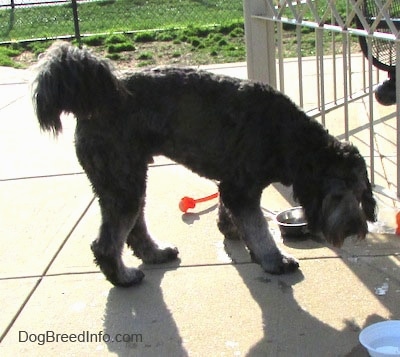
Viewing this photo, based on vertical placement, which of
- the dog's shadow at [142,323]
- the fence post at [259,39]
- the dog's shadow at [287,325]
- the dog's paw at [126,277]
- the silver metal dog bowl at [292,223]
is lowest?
the dog's shadow at [142,323]

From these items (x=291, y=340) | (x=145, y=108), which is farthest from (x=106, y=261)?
(x=291, y=340)

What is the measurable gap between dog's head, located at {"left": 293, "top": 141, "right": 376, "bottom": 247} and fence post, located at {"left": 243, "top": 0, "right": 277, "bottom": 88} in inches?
88.3

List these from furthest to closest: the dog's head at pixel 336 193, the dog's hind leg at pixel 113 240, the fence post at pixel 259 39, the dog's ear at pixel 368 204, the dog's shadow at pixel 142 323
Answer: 1. the fence post at pixel 259 39
2. the dog's hind leg at pixel 113 240
3. the dog's ear at pixel 368 204
4. the dog's head at pixel 336 193
5. the dog's shadow at pixel 142 323

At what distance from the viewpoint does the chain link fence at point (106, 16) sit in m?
14.4

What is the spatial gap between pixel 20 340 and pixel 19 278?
2.46 feet

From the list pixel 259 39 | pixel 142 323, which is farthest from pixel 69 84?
pixel 259 39

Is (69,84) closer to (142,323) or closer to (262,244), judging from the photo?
(142,323)

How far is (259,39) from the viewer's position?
6031mm

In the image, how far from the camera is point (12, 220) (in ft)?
17.5

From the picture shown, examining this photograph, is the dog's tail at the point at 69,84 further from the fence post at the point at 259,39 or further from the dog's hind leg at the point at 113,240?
the fence post at the point at 259,39

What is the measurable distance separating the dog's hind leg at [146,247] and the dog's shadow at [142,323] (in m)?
0.15

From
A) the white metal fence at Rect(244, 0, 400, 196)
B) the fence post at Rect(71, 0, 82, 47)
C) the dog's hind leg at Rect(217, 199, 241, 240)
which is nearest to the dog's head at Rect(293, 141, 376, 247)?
the dog's hind leg at Rect(217, 199, 241, 240)

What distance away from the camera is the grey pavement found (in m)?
3.61

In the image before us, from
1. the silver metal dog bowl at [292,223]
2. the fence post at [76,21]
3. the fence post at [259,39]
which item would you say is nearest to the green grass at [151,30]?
the fence post at [76,21]
